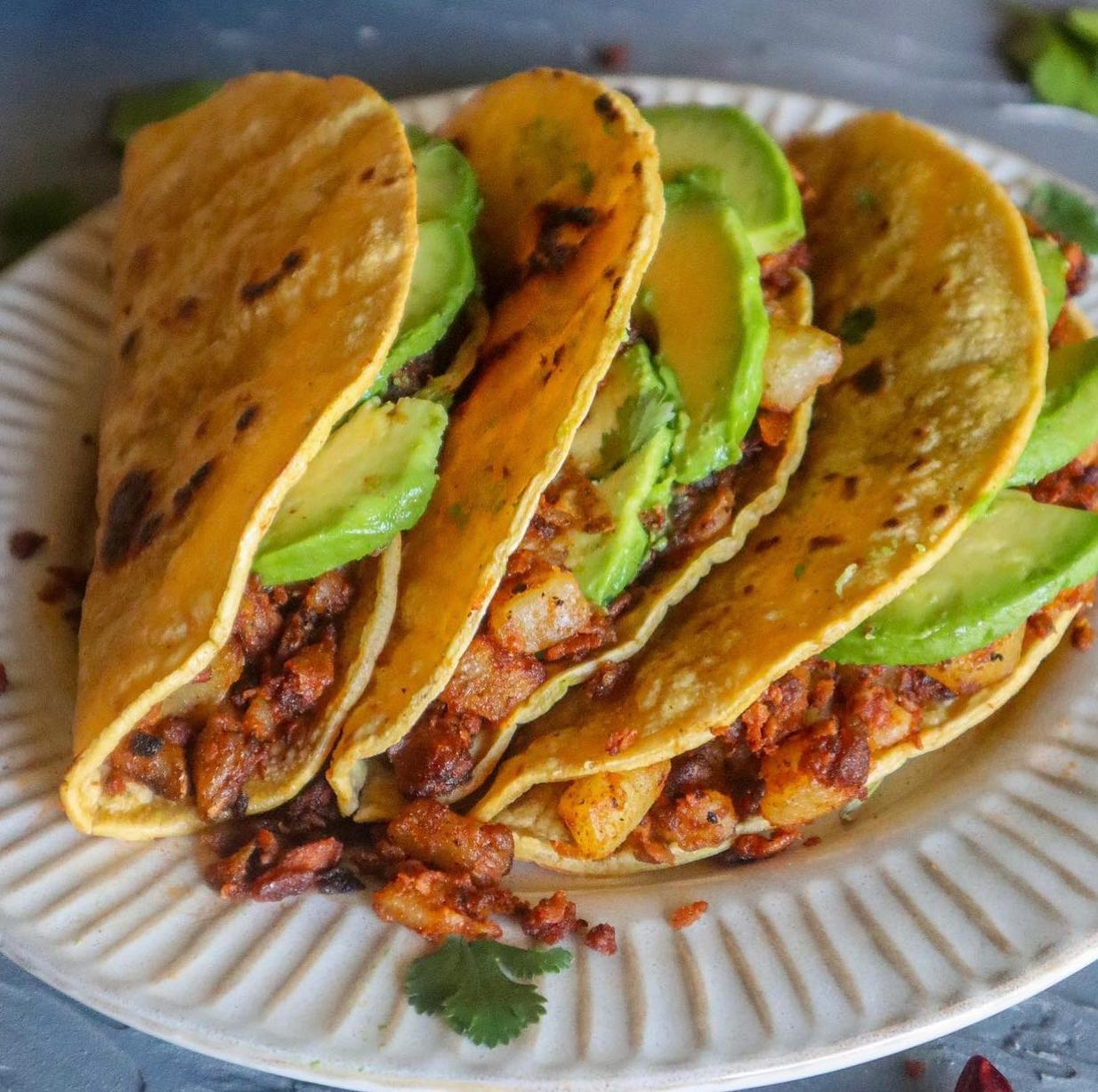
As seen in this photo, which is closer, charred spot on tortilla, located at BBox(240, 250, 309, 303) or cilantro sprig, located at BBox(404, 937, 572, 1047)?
cilantro sprig, located at BBox(404, 937, 572, 1047)

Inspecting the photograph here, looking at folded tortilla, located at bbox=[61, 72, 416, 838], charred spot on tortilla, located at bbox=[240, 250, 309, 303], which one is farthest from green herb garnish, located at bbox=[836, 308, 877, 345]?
charred spot on tortilla, located at bbox=[240, 250, 309, 303]

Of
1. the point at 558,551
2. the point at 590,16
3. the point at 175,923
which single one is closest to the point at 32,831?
the point at 175,923

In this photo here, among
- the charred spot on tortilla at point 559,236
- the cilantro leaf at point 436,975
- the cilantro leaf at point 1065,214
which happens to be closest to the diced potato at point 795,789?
the cilantro leaf at point 436,975

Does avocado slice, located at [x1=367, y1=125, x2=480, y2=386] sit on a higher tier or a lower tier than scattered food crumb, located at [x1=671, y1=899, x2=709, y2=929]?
higher

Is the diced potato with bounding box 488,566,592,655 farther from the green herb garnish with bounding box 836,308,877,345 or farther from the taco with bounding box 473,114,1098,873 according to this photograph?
the green herb garnish with bounding box 836,308,877,345

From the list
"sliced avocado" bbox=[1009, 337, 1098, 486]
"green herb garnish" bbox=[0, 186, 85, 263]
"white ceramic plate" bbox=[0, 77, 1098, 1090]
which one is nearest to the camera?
"white ceramic plate" bbox=[0, 77, 1098, 1090]

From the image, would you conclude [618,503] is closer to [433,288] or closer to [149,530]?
[433,288]
